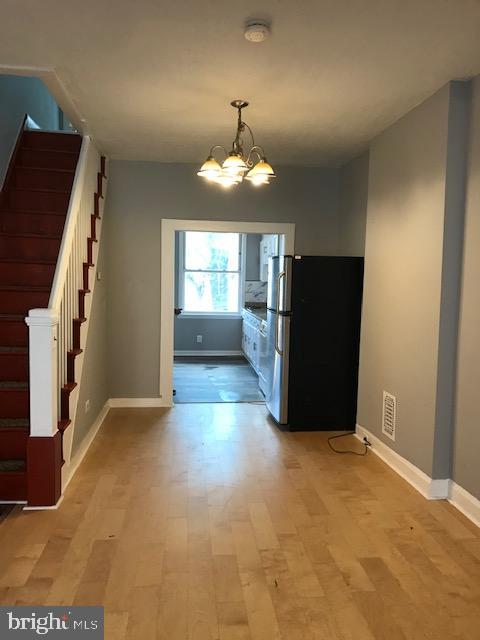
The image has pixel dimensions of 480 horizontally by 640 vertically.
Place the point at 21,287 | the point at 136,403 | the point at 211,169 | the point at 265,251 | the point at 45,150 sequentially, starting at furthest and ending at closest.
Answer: the point at 265,251, the point at 136,403, the point at 45,150, the point at 21,287, the point at 211,169

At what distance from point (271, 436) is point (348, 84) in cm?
284

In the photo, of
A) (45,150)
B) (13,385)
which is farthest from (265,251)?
(13,385)

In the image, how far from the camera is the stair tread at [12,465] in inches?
117

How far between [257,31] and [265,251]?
573 centimetres

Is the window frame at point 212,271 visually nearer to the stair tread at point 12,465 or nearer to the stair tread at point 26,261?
the stair tread at point 26,261

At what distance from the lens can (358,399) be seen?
442cm

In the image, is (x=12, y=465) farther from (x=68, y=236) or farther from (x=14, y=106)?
(x=14, y=106)

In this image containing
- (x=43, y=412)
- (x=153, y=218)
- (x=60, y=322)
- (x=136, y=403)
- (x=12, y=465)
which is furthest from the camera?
(x=136, y=403)

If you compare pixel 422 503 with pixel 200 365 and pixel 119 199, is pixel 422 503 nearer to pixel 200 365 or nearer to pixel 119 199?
pixel 119 199

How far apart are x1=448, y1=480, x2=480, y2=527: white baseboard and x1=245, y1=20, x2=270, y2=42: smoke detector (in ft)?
9.04

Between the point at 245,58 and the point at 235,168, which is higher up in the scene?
the point at 245,58

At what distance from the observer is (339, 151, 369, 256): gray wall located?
4.54m

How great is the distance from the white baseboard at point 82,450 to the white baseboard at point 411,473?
7.55 ft

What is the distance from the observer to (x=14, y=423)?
10.4 feet
